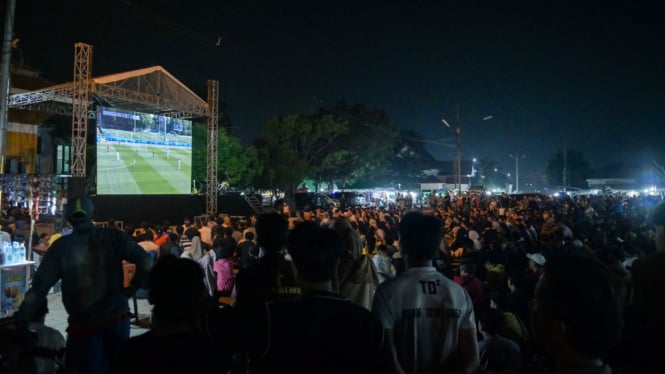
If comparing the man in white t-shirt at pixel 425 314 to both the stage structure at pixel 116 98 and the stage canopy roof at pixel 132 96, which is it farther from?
the stage canopy roof at pixel 132 96

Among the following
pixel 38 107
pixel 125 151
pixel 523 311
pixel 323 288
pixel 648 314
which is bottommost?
pixel 523 311

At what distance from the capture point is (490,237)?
966 cm

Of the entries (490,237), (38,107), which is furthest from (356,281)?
(38,107)

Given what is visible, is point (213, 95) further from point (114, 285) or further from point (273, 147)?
point (114, 285)

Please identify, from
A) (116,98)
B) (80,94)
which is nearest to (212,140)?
(116,98)

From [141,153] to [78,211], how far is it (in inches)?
793

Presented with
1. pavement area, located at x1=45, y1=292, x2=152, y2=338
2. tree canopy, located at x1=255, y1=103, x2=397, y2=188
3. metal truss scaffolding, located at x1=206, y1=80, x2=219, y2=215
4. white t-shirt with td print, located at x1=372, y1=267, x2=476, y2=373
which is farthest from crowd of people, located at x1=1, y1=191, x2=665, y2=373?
tree canopy, located at x1=255, y1=103, x2=397, y2=188

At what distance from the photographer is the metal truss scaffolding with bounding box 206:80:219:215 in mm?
23328

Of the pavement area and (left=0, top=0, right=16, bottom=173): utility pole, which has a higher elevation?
(left=0, top=0, right=16, bottom=173): utility pole

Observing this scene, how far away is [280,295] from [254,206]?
28.4m

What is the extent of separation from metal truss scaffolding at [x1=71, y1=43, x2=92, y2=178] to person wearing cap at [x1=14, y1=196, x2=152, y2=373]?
16370 millimetres

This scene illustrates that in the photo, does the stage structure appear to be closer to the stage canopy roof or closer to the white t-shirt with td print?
the stage canopy roof

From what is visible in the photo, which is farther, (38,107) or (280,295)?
(38,107)

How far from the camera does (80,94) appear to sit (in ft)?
60.0
